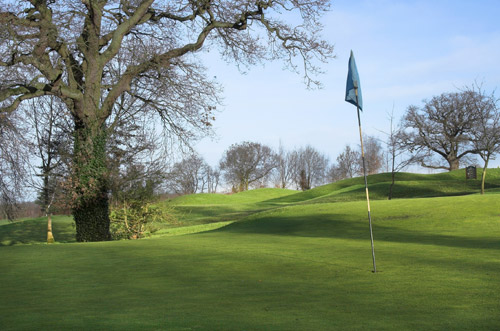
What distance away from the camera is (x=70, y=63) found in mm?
23156

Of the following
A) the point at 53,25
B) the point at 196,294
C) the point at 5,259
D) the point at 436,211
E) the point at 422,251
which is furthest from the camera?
the point at 436,211

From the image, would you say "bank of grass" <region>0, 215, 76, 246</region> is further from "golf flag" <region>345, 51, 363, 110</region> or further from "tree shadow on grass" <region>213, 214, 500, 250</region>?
"golf flag" <region>345, 51, 363, 110</region>

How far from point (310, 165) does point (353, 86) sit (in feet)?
305

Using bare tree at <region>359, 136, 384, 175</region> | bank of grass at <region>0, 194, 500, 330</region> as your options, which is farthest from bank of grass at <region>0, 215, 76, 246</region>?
bare tree at <region>359, 136, 384, 175</region>

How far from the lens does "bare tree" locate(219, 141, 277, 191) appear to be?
9038 centimetres

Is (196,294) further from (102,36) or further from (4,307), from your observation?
(102,36)

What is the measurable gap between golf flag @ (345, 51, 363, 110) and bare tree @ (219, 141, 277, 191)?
7847cm

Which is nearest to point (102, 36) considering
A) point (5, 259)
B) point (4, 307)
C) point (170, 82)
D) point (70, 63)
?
point (70, 63)

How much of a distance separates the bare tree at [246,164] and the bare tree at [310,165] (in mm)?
6133

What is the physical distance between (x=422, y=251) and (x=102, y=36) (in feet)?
59.9

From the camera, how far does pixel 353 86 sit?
10.6 metres

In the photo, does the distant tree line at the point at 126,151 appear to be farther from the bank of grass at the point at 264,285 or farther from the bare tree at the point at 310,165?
the bare tree at the point at 310,165

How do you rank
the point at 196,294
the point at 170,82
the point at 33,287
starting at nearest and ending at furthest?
the point at 196,294
the point at 33,287
the point at 170,82

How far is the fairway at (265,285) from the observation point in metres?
6.24
